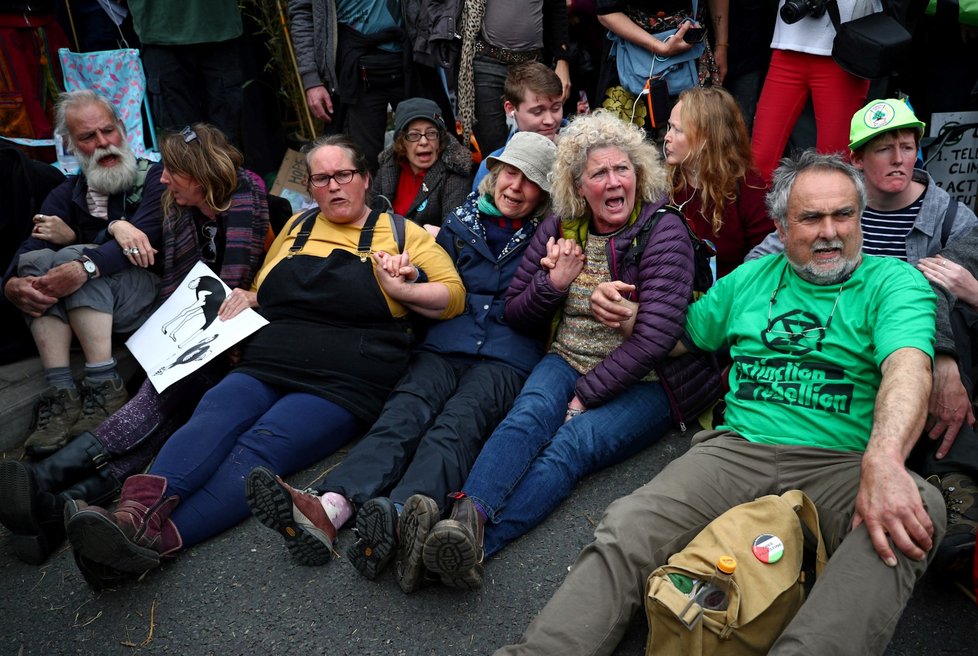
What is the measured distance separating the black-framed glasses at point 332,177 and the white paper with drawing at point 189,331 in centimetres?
76

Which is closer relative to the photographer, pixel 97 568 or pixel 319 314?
pixel 97 568

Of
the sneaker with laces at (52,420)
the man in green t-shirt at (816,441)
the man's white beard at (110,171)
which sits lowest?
the sneaker with laces at (52,420)

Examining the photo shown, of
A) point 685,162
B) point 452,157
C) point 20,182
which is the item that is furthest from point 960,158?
point 20,182

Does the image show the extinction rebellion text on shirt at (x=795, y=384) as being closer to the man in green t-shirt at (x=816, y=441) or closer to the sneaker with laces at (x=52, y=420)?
the man in green t-shirt at (x=816, y=441)

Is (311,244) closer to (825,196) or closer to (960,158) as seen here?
(825,196)

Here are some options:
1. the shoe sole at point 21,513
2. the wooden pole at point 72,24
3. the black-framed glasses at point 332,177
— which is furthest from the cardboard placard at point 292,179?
the shoe sole at point 21,513

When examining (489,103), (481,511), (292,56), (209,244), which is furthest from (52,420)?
(292,56)

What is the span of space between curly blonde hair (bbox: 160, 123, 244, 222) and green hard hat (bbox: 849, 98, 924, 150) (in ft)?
10.7

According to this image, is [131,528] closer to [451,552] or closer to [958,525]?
[451,552]

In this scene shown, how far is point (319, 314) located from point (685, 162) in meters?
2.05

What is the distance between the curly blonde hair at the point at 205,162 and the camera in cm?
442

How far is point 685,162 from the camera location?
13.6ft

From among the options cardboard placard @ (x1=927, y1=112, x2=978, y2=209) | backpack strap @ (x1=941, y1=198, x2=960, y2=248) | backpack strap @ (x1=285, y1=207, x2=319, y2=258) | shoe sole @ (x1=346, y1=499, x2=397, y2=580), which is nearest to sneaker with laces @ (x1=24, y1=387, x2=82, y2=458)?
backpack strap @ (x1=285, y1=207, x2=319, y2=258)

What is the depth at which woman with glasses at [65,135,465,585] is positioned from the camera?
3.52m
